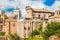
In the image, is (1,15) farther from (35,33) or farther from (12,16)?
(35,33)

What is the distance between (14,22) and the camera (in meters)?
18.3

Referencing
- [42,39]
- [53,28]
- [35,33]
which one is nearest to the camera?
[42,39]

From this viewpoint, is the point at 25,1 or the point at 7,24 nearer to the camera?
the point at 25,1

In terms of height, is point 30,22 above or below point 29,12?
below

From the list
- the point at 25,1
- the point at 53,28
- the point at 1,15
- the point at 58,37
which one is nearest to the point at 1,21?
the point at 1,15

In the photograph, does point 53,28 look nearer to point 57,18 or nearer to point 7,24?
point 57,18

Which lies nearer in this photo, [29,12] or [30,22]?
[30,22]

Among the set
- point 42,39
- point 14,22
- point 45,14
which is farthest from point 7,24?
point 42,39

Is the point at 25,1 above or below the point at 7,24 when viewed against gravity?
above

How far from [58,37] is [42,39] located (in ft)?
8.21

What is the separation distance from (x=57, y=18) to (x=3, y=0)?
2.72 metres

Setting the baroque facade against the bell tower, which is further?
the bell tower

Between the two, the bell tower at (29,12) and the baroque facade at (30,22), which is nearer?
the baroque facade at (30,22)

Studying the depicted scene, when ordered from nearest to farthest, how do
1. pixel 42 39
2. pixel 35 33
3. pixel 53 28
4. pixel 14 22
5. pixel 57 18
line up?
pixel 42 39 < pixel 53 28 < pixel 35 33 < pixel 57 18 < pixel 14 22
